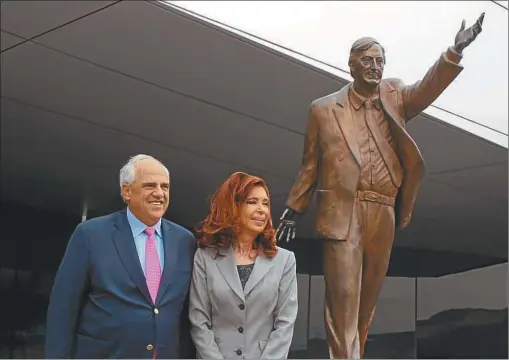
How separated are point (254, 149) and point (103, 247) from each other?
17.0 feet

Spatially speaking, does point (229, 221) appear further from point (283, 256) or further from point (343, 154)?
point (343, 154)

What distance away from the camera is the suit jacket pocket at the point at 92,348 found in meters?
2.96

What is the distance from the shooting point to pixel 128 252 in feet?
9.98

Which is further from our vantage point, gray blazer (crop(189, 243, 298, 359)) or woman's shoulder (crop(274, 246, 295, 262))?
woman's shoulder (crop(274, 246, 295, 262))

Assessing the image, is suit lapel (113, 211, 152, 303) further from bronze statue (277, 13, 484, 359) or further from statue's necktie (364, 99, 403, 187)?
statue's necktie (364, 99, 403, 187)

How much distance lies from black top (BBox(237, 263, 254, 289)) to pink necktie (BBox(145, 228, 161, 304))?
1.01ft

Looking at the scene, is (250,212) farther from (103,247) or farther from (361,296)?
(361,296)

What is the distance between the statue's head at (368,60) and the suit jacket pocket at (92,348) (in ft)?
6.37

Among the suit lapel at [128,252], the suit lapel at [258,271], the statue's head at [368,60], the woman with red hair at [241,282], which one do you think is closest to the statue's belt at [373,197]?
the statue's head at [368,60]

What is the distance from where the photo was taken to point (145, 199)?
123 inches

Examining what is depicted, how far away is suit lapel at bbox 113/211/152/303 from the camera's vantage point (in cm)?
299

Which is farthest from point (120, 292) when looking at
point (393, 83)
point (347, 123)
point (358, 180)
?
point (393, 83)

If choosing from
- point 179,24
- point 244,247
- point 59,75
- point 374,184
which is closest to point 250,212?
point 244,247

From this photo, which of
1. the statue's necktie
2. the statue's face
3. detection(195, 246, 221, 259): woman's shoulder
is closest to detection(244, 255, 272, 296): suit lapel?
detection(195, 246, 221, 259): woman's shoulder
